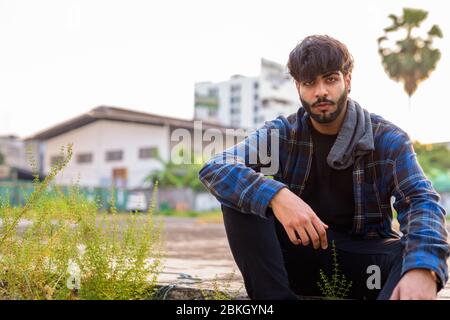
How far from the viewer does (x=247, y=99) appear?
5250 centimetres

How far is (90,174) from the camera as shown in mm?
34062

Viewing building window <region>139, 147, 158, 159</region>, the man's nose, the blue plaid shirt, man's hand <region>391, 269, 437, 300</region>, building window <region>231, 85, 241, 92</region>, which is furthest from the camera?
building window <region>231, 85, 241, 92</region>

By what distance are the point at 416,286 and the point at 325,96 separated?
0.74 m

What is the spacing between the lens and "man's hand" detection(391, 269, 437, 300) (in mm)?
1637

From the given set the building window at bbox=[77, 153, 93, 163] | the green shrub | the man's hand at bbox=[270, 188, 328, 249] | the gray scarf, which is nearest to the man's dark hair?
the gray scarf

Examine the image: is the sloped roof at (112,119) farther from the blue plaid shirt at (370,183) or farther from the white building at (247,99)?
the blue plaid shirt at (370,183)

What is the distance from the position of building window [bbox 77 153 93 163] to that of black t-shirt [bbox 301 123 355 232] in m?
32.9

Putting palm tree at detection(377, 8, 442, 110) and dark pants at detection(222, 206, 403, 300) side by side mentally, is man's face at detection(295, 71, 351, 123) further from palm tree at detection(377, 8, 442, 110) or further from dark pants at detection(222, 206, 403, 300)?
palm tree at detection(377, 8, 442, 110)

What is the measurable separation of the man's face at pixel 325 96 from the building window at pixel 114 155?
31.0m

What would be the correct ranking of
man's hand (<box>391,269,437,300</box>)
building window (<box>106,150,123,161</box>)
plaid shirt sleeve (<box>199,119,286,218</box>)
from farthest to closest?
building window (<box>106,150,123,161</box>)
plaid shirt sleeve (<box>199,119,286,218</box>)
man's hand (<box>391,269,437,300</box>)

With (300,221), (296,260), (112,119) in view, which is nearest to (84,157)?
(112,119)

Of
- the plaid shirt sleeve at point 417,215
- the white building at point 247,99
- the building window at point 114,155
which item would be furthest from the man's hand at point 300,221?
the white building at point 247,99

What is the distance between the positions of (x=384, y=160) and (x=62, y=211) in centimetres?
124

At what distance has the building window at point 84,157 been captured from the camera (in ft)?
112
